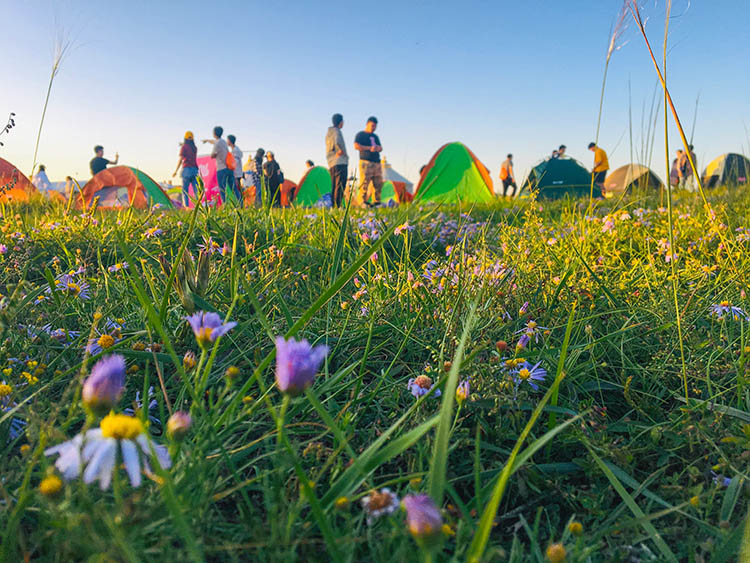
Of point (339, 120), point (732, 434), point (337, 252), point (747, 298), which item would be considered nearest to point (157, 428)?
point (337, 252)

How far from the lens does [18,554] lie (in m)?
0.54

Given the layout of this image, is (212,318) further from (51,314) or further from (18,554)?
(51,314)

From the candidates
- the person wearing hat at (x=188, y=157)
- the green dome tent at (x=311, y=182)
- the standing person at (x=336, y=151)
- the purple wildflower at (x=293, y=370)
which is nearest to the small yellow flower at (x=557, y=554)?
the purple wildflower at (x=293, y=370)

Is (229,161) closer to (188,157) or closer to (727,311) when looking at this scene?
(188,157)

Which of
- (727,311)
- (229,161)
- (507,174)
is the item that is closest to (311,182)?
(229,161)

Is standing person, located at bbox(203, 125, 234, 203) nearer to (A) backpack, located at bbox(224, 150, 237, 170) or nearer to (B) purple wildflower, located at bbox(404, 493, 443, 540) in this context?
(A) backpack, located at bbox(224, 150, 237, 170)

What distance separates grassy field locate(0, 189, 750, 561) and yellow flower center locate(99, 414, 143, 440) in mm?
25

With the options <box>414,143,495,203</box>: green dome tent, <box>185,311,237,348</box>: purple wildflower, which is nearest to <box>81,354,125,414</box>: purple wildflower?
<box>185,311,237,348</box>: purple wildflower

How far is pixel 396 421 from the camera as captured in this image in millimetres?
741

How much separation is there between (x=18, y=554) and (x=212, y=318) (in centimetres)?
36

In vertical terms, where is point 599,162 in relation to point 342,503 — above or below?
above

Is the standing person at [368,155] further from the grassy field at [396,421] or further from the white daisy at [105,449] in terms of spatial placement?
the white daisy at [105,449]

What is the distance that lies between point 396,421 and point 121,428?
1.38 feet

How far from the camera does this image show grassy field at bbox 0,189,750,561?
0.50m
